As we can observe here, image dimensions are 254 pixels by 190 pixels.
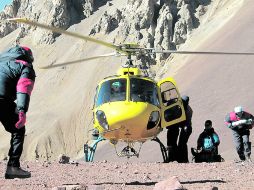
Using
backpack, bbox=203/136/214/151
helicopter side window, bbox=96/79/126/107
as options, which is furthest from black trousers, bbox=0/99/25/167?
backpack, bbox=203/136/214/151

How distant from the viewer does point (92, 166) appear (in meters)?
9.77

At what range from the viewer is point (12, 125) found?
6324 millimetres

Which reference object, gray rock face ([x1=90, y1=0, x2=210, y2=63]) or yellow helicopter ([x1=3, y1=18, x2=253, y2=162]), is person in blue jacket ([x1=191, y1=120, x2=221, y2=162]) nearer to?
yellow helicopter ([x1=3, y1=18, x2=253, y2=162])

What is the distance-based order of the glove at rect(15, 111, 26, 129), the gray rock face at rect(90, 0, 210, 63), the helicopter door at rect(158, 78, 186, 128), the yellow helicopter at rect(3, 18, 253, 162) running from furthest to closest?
the gray rock face at rect(90, 0, 210, 63)
the helicopter door at rect(158, 78, 186, 128)
the yellow helicopter at rect(3, 18, 253, 162)
the glove at rect(15, 111, 26, 129)

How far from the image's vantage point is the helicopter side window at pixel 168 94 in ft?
39.9

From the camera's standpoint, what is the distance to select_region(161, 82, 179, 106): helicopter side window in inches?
479

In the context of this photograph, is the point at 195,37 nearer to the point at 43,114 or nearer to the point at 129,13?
the point at 129,13

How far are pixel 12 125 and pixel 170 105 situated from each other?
20.7 feet

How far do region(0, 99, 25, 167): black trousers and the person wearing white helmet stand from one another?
6837 mm

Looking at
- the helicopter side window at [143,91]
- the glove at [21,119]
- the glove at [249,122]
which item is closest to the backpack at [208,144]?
the glove at [249,122]

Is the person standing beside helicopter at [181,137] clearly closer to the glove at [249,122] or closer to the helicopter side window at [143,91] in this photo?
the glove at [249,122]

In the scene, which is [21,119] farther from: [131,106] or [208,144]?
[208,144]

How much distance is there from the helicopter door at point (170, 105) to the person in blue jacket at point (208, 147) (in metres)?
0.73

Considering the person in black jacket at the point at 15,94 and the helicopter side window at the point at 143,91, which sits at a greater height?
the helicopter side window at the point at 143,91
